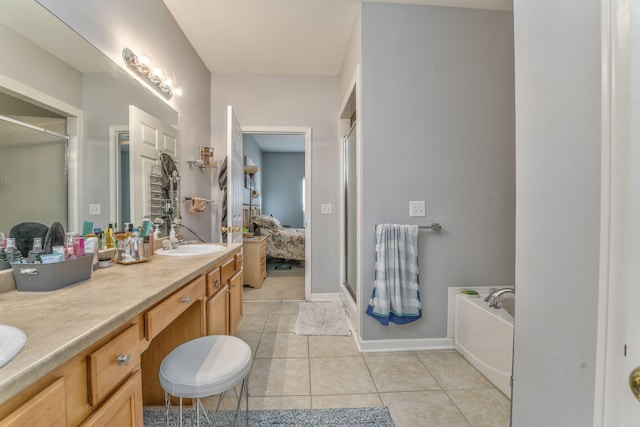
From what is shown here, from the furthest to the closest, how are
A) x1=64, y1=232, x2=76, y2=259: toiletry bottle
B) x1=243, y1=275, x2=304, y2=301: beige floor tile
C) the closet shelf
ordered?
x1=243, y1=275, x2=304, y2=301: beige floor tile < the closet shelf < x1=64, y1=232, x2=76, y2=259: toiletry bottle

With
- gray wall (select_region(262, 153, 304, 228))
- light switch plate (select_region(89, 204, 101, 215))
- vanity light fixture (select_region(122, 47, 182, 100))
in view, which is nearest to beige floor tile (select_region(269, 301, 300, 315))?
light switch plate (select_region(89, 204, 101, 215))

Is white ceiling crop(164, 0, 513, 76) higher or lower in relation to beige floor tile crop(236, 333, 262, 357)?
higher

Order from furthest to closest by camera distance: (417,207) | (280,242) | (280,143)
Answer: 1. (280,143)
2. (280,242)
3. (417,207)

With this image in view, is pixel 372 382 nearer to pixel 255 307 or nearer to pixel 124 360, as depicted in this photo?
pixel 124 360

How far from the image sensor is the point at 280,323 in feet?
8.25

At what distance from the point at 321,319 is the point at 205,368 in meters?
1.74

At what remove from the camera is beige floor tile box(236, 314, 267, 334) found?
236 centimetres

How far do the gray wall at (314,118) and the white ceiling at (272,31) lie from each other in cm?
13

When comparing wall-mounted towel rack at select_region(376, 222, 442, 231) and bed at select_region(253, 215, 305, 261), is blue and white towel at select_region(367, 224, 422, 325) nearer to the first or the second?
wall-mounted towel rack at select_region(376, 222, 442, 231)

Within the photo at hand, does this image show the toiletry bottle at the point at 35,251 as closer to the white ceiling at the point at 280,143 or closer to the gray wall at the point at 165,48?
the gray wall at the point at 165,48

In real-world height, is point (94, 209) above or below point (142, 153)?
below

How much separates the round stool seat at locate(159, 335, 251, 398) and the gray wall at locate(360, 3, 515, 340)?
121 centimetres

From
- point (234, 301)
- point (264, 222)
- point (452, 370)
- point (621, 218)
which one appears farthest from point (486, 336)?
point (264, 222)

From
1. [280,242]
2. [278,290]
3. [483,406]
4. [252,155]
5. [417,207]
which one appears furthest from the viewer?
[252,155]
